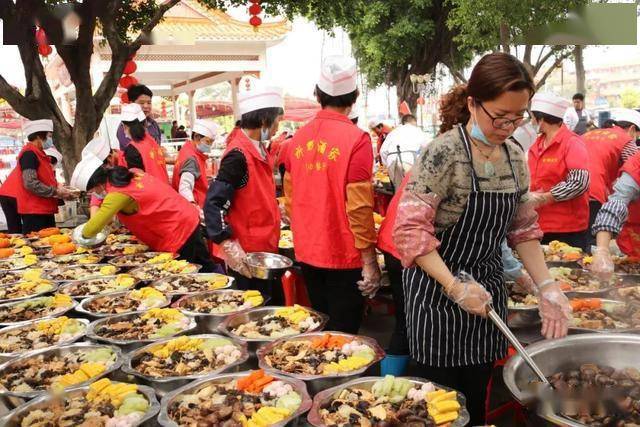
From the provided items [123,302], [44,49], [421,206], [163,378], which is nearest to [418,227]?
[421,206]

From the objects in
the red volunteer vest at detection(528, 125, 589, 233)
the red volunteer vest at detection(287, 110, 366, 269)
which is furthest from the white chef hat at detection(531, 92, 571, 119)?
the red volunteer vest at detection(287, 110, 366, 269)

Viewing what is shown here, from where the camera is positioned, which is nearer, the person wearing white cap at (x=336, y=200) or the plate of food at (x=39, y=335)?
the plate of food at (x=39, y=335)

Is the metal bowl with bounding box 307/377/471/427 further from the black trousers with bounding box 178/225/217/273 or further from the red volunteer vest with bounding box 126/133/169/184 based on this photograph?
the red volunteer vest with bounding box 126/133/169/184

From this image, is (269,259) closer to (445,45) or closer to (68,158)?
(68,158)

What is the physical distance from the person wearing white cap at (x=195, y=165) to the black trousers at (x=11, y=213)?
1.81 meters

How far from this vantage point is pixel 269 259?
322cm

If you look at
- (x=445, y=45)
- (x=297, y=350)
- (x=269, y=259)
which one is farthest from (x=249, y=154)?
(x=445, y=45)

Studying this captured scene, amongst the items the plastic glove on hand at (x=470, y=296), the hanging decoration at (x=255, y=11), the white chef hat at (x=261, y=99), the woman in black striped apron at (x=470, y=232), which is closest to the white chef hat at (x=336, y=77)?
the white chef hat at (x=261, y=99)

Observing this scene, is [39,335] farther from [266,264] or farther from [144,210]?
[144,210]

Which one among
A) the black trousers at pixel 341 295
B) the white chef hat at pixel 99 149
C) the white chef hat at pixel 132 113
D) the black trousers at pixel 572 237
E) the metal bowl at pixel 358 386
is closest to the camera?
the metal bowl at pixel 358 386

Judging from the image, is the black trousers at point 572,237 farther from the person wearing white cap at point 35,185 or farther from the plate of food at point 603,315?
the person wearing white cap at point 35,185

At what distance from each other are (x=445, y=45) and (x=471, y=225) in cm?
1496

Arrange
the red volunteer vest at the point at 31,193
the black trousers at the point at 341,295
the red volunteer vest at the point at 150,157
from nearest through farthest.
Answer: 1. the black trousers at the point at 341,295
2. the red volunteer vest at the point at 150,157
3. the red volunteer vest at the point at 31,193

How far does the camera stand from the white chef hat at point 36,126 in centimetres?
550
